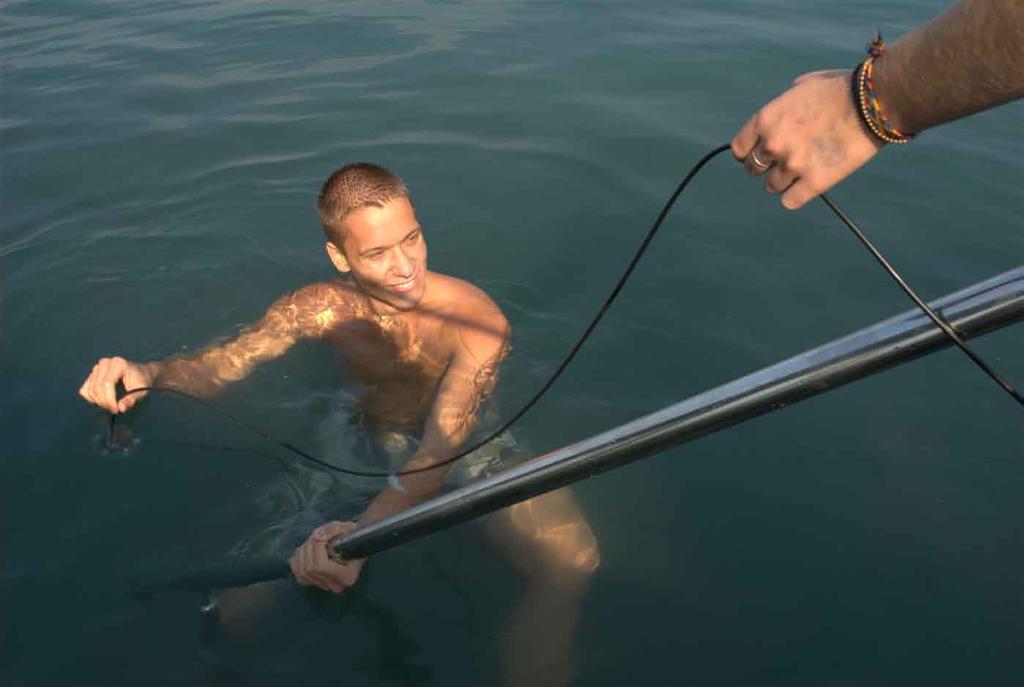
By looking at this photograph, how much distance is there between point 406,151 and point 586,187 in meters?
1.48

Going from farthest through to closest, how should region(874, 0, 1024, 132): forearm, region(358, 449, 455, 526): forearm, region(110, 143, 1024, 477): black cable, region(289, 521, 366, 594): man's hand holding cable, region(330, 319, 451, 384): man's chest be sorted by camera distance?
region(330, 319, 451, 384): man's chest → region(358, 449, 455, 526): forearm → region(289, 521, 366, 594): man's hand holding cable → region(110, 143, 1024, 477): black cable → region(874, 0, 1024, 132): forearm

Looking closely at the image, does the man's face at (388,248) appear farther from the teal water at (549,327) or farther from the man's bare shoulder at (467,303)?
the teal water at (549,327)

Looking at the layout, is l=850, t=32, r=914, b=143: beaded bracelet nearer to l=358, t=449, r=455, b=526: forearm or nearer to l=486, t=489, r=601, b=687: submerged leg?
l=358, t=449, r=455, b=526: forearm

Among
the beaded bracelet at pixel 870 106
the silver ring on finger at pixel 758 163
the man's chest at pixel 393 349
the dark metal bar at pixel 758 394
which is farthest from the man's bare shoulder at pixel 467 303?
the beaded bracelet at pixel 870 106

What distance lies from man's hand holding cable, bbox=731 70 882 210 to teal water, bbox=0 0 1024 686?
6.60 feet

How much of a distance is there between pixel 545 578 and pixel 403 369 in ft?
3.90

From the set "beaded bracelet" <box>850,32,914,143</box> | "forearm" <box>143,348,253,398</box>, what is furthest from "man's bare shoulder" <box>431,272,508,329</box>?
"beaded bracelet" <box>850,32,914,143</box>

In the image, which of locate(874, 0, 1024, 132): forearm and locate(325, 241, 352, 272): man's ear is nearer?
locate(874, 0, 1024, 132): forearm

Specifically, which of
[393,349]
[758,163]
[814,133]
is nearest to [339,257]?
[393,349]

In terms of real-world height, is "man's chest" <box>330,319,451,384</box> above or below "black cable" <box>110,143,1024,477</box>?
below

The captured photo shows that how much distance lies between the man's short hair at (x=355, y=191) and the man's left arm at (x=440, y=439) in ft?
2.15

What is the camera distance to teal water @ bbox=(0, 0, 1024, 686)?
10.4 ft

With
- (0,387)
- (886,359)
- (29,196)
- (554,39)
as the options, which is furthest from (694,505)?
(554,39)

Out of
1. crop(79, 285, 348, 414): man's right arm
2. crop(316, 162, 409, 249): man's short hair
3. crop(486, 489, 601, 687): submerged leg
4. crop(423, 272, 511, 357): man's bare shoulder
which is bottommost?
crop(486, 489, 601, 687): submerged leg
